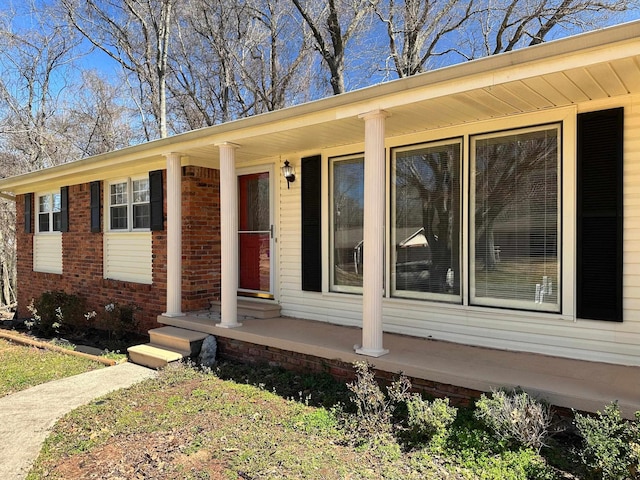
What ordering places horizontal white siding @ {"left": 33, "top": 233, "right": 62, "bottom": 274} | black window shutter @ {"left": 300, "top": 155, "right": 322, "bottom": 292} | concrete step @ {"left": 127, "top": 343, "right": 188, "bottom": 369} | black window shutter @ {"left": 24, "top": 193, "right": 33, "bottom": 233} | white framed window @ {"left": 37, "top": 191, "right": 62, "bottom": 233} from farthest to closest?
black window shutter @ {"left": 24, "top": 193, "right": 33, "bottom": 233}, white framed window @ {"left": 37, "top": 191, "right": 62, "bottom": 233}, horizontal white siding @ {"left": 33, "top": 233, "right": 62, "bottom": 274}, black window shutter @ {"left": 300, "top": 155, "right": 322, "bottom": 292}, concrete step @ {"left": 127, "top": 343, "right": 188, "bottom": 369}

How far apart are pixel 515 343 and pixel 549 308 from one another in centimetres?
47

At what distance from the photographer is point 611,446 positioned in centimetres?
251

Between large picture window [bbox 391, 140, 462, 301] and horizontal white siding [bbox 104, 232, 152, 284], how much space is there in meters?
4.33

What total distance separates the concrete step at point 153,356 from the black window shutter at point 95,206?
3.35 m

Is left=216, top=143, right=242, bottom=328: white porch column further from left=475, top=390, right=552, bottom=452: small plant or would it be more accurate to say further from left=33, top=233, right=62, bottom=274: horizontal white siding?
left=33, top=233, right=62, bottom=274: horizontal white siding

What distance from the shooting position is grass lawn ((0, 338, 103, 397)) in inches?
195

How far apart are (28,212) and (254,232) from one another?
264 inches

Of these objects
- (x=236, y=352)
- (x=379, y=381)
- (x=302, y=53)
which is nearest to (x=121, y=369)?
(x=236, y=352)

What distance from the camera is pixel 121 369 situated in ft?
17.2

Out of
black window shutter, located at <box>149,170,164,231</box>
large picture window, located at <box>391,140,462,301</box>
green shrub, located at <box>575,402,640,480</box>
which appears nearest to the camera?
green shrub, located at <box>575,402,640,480</box>

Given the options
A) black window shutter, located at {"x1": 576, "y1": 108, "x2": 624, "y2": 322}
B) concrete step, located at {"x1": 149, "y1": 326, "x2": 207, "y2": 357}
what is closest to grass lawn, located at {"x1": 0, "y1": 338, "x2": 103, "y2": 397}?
concrete step, located at {"x1": 149, "y1": 326, "x2": 207, "y2": 357}

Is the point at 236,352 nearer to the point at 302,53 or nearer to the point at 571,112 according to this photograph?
the point at 571,112

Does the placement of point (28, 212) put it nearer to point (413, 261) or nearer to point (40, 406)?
point (40, 406)

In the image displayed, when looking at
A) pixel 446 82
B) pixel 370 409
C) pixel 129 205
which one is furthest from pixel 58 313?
pixel 446 82
